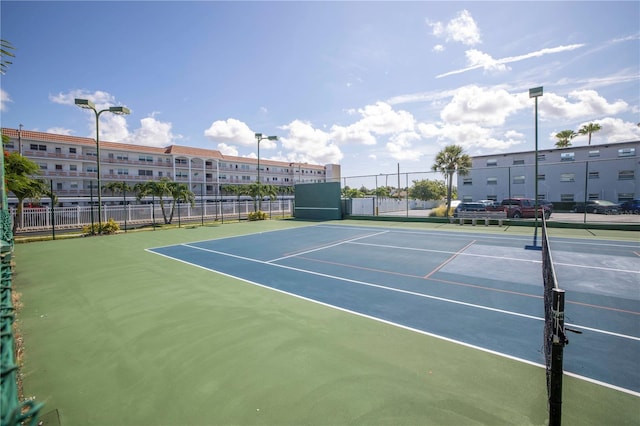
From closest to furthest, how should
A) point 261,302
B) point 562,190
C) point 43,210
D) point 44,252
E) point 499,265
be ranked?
point 261,302
point 499,265
point 44,252
point 43,210
point 562,190

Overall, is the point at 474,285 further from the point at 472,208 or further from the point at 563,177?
the point at 563,177

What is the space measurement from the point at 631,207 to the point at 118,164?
7007 centimetres

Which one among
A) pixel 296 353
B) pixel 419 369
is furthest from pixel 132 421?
pixel 419 369

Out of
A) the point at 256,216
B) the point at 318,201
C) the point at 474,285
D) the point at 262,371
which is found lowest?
the point at 262,371

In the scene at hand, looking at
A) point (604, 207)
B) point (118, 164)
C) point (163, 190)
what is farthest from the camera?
point (118, 164)

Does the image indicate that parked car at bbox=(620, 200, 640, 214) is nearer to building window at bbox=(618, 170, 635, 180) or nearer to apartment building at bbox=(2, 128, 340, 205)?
building window at bbox=(618, 170, 635, 180)

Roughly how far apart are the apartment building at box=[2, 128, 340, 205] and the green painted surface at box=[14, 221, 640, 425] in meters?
43.0

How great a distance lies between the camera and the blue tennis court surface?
521 centimetres

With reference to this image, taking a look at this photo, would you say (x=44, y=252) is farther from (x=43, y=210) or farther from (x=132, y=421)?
(x=132, y=421)

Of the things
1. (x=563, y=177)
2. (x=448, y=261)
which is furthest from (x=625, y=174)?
(x=448, y=261)

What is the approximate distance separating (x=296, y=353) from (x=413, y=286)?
4564 mm

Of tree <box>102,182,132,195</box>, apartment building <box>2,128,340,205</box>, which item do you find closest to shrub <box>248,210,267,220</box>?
apartment building <box>2,128,340,205</box>

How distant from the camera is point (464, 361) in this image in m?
4.70

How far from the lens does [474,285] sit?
8.45m
